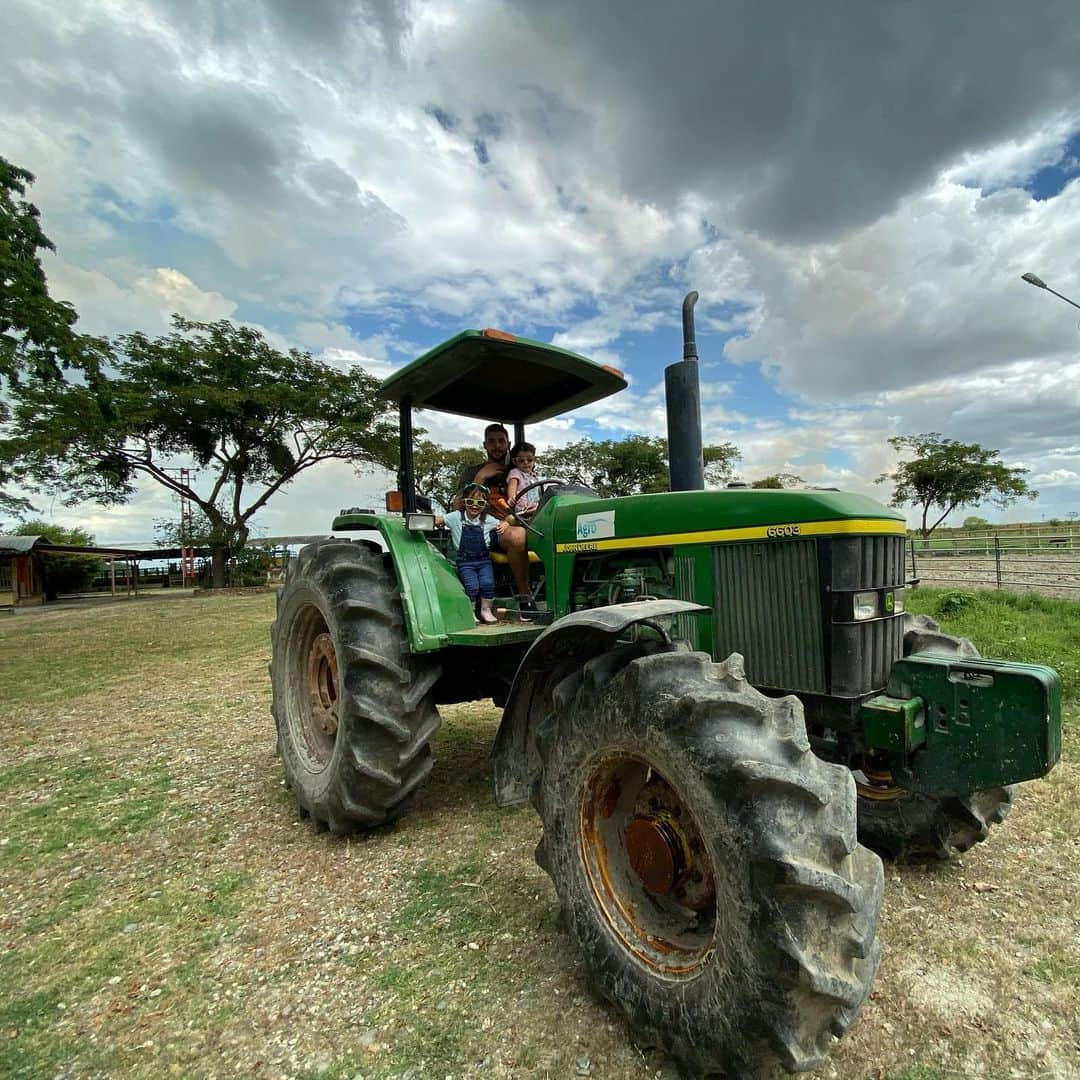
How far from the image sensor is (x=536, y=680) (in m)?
2.89

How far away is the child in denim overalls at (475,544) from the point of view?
376cm

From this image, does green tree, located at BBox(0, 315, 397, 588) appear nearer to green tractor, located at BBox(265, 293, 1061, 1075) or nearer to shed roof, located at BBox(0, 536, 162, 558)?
shed roof, located at BBox(0, 536, 162, 558)

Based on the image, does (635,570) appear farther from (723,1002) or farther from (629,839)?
(723,1002)

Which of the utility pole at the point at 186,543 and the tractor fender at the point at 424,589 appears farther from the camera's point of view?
the utility pole at the point at 186,543

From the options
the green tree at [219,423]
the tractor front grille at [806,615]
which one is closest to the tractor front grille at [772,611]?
the tractor front grille at [806,615]

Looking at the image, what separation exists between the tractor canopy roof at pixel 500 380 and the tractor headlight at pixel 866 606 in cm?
195

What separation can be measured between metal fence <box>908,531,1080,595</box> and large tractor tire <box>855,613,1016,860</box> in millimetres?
8073

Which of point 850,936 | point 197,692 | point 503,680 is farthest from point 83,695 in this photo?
point 850,936

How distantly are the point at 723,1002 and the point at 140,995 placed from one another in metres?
2.02

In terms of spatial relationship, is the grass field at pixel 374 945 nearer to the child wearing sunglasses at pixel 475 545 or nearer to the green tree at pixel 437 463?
the child wearing sunglasses at pixel 475 545

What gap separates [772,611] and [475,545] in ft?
5.78

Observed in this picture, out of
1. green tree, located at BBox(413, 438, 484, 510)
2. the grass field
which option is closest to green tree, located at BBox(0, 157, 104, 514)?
the grass field

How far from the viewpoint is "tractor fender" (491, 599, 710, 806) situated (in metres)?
2.36

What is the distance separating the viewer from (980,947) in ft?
7.88
